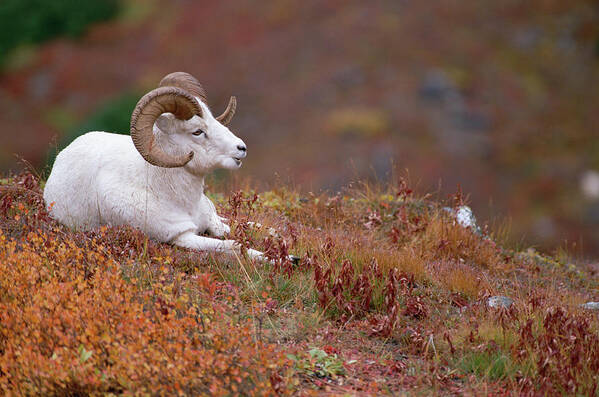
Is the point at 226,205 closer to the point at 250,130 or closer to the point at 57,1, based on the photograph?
the point at 250,130

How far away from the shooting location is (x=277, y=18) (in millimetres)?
42094

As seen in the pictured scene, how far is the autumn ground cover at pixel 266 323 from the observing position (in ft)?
15.5

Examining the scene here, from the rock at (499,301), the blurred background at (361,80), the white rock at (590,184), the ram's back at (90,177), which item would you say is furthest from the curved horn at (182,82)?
the white rock at (590,184)

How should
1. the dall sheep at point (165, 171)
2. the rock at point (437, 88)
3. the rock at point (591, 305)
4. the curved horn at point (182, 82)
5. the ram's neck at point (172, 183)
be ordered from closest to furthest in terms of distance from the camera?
the dall sheep at point (165, 171) < the ram's neck at point (172, 183) < the curved horn at point (182, 82) < the rock at point (591, 305) < the rock at point (437, 88)

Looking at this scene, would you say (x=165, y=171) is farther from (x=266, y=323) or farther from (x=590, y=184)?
(x=590, y=184)

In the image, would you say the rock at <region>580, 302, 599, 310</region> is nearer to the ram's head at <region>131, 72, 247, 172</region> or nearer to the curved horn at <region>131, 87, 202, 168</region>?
the ram's head at <region>131, 72, 247, 172</region>

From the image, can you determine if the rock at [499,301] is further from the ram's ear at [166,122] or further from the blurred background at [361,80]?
the blurred background at [361,80]

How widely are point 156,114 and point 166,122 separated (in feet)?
0.89

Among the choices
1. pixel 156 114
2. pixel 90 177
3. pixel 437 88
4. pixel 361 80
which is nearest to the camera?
pixel 156 114

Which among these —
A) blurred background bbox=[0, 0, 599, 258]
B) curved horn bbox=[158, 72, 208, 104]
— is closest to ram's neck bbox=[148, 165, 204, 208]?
curved horn bbox=[158, 72, 208, 104]

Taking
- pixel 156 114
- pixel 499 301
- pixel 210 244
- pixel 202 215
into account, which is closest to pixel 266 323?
pixel 210 244

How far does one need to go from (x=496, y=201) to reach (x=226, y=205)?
22.2 metres

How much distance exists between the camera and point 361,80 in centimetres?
3716

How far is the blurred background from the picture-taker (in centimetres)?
3116
